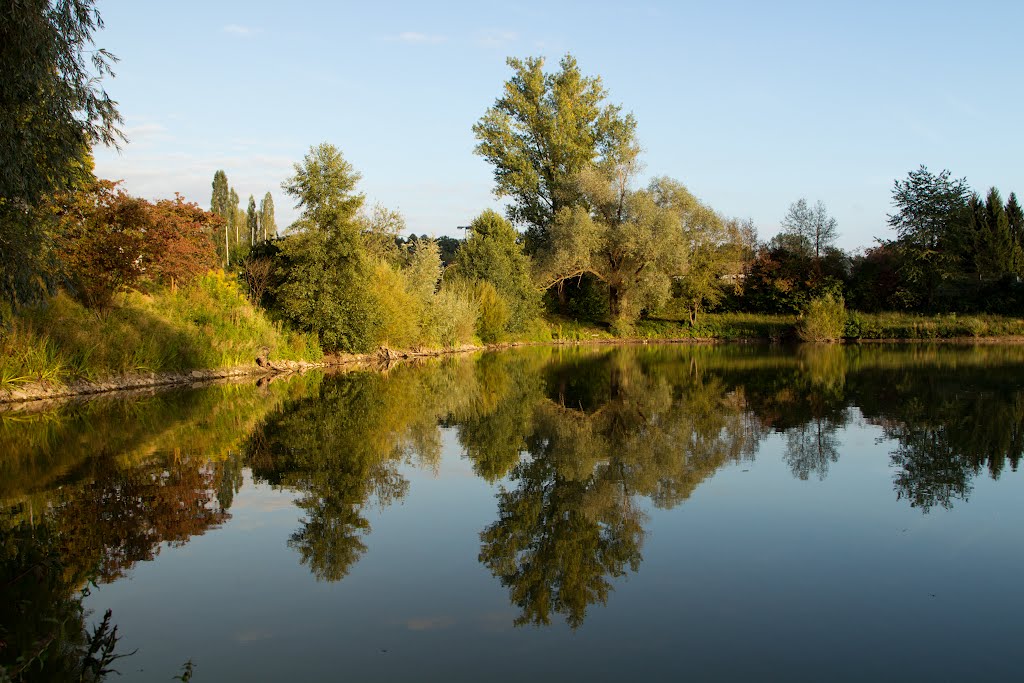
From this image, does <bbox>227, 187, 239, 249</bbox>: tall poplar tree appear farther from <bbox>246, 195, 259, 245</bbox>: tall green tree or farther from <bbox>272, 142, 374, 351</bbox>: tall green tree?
<bbox>272, 142, 374, 351</bbox>: tall green tree

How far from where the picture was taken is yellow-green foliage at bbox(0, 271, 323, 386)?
16422 mm

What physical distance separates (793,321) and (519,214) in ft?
61.0

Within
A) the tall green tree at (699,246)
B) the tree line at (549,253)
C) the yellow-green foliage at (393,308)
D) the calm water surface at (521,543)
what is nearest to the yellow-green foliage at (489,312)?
the tree line at (549,253)

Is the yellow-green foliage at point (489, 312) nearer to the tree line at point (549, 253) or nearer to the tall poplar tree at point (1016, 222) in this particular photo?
the tree line at point (549, 253)

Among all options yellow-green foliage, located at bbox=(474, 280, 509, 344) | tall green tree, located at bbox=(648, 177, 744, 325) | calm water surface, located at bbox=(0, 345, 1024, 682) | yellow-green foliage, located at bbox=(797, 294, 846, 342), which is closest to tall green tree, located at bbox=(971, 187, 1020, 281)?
yellow-green foliage, located at bbox=(797, 294, 846, 342)

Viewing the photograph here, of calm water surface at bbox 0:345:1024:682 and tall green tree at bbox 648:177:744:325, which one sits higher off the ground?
tall green tree at bbox 648:177:744:325

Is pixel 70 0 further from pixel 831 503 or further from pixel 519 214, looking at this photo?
pixel 519 214

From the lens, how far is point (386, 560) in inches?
254

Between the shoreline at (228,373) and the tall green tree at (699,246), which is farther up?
the tall green tree at (699,246)

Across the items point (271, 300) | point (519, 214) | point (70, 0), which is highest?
point (519, 214)

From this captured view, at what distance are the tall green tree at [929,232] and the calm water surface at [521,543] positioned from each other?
128 ft

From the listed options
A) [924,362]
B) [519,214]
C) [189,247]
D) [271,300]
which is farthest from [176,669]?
[519,214]

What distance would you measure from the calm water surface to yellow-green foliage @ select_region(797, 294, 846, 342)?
105 feet

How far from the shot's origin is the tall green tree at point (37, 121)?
823cm
